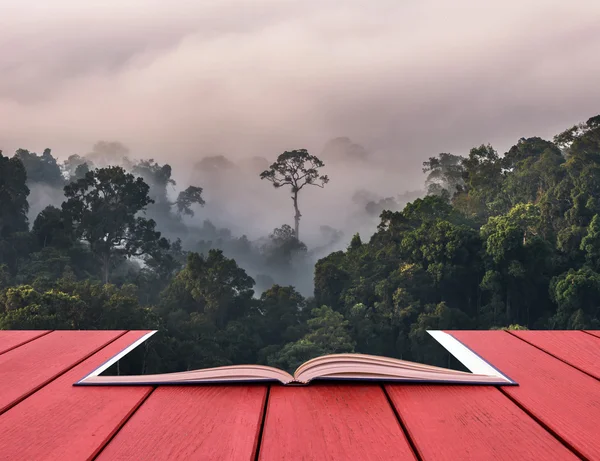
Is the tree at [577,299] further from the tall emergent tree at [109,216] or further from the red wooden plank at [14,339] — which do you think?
the red wooden plank at [14,339]

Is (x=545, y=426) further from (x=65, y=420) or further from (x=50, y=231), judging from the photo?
(x=50, y=231)

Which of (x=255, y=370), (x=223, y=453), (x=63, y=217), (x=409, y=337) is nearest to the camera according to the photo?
(x=223, y=453)

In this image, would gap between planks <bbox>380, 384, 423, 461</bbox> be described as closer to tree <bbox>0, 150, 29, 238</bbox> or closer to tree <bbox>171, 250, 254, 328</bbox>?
tree <bbox>171, 250, 254, 328</bbox>

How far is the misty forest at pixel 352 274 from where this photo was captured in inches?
624

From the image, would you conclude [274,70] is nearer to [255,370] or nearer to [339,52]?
[339,52]

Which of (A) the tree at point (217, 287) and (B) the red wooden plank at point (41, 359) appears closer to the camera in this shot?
(B) the red wooden plank at point (41, 359)

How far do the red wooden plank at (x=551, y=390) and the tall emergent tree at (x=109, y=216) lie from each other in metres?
21.5

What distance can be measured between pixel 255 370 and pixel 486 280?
17.2 metres

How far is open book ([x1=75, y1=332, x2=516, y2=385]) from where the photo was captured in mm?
1115

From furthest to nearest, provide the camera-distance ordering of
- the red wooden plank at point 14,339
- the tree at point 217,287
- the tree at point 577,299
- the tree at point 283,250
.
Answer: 1. the tree at point 283,250
2. the tree at point 217,287
3. the tree at point 577,299
4. the red wooden plank at point 14,339

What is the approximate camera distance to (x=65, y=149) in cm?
3794

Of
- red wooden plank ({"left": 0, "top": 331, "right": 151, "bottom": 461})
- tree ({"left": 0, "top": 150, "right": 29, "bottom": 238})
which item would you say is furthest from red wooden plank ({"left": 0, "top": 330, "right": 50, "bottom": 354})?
tree ({"left": 0, "top": 150, "right": 29, "bottom": 238})

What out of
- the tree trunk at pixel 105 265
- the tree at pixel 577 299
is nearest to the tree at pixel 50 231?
the tree trunk at pixel 105 265

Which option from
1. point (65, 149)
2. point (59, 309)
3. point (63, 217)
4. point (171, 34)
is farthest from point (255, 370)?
point (65, 149)
